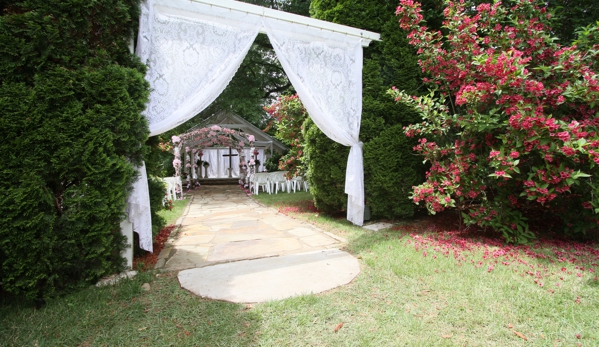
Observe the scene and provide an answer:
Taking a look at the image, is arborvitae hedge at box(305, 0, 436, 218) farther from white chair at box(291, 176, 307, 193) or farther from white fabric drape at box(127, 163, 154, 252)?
white chair at box(291, 176, 307, 193)

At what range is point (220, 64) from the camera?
11.7ft

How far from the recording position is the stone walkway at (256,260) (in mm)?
2713

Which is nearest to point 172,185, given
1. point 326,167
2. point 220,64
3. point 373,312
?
point 326,167

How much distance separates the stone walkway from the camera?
271cm

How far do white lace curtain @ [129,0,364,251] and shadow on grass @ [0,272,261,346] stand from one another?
793 mm

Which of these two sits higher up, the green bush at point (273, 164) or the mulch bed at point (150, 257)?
the green bush at point (273, 164)

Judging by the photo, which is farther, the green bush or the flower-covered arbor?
the green bush

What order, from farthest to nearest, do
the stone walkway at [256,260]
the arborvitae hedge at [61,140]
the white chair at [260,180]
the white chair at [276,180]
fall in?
the white chair at [276,180] < the white chair at [260,180] < the stone walkway at [256,260] < the arborvitae hedge at [61,140]

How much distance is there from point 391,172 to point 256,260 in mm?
2514

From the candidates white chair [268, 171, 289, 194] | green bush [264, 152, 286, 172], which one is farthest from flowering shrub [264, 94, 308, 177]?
green bush [264, 152, 286, 172]

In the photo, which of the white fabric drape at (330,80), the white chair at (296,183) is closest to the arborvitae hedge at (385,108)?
the white fabric drape at (330,80)

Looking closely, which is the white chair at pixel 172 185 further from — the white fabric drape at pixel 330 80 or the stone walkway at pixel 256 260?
the white fabric drape at pixel 330 80

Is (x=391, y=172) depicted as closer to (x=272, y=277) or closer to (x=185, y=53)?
(x=272, y=277)

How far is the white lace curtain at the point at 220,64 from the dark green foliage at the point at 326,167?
1.82 feet
